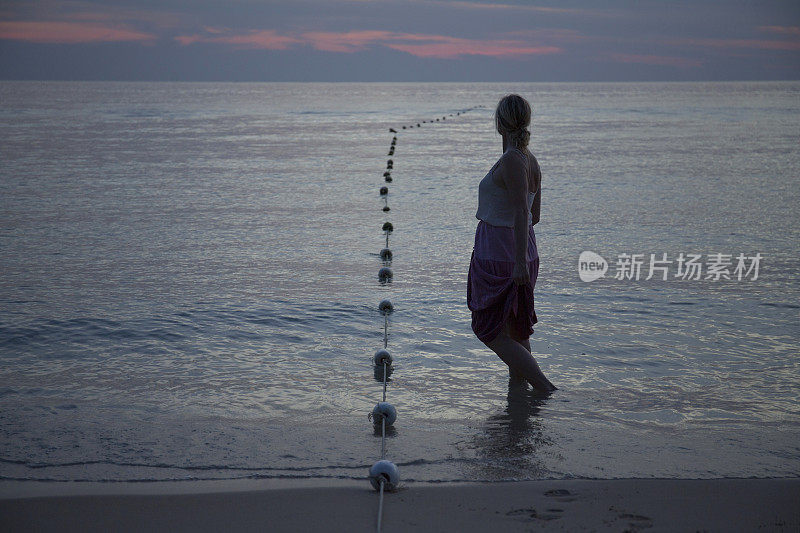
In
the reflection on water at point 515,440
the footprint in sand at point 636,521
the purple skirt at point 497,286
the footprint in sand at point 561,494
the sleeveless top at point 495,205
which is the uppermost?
the sleeveless top at point 495,205

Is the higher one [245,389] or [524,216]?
[524,216]

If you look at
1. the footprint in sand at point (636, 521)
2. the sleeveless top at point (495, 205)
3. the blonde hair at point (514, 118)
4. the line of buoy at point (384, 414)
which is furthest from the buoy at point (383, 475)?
the blonde hair at point (514, 118)

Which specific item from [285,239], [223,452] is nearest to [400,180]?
[285,239]

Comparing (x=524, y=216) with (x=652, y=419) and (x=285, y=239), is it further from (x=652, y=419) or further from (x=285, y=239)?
(x=285, y=239)

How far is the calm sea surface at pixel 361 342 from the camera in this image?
14.3 ft

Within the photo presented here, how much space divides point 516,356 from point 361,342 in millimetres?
1894

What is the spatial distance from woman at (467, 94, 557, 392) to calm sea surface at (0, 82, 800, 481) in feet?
1.71

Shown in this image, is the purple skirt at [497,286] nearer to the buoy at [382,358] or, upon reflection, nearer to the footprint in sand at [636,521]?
the buoy at [382,358]

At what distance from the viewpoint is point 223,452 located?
4.31 meters

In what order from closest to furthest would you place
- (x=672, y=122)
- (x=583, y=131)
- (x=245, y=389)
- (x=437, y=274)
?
(x=245, y=389) < (x=437, y=274) < (x=583, y=131) < (x=672, y=122)

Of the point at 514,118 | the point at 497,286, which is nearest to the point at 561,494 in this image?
the point at 497,286

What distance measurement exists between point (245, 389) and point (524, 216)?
229 cm

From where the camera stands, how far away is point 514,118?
4629 mm

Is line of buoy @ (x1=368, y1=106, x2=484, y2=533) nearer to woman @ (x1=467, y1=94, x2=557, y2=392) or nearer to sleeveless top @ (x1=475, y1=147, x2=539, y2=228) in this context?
woman @ (x1=467, y1=94, x2=557, y2=392)
